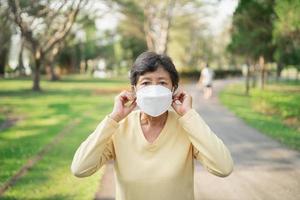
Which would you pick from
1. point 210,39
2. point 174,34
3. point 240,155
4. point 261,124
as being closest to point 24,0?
point 261,124

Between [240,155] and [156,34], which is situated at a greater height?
[156,34]

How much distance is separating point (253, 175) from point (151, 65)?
562cm

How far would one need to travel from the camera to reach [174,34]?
60750 mm

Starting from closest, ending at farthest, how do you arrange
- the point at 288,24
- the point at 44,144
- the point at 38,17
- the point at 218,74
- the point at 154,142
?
1. the point at 154,142
2. the point at 44,144
3. the point at 288,24
4. the point at 38,17
5. the point at 218,74

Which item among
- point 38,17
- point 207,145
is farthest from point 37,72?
point 207,145

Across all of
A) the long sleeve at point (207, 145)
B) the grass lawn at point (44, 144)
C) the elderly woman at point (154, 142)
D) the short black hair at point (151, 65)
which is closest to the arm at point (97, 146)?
→ the elderly woman at point (154, 142)

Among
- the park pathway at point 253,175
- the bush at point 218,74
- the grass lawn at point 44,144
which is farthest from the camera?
the bush at point 218,74

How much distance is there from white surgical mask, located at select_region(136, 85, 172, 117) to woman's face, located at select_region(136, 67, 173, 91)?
0.10 metres

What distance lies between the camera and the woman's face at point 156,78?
2.76 meters

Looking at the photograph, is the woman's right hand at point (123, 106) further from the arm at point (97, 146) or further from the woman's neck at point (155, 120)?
the woman's neck at point (155, 120)

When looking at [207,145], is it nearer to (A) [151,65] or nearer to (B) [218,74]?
(A) [151,65]

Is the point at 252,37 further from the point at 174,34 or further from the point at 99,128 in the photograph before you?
the point at 174,34

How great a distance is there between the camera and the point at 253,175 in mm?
7828

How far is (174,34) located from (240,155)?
52279 millimetres
